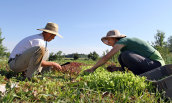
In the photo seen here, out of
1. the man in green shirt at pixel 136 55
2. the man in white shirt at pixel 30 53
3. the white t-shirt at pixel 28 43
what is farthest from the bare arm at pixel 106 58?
the white t-shirt at pixel 28 43

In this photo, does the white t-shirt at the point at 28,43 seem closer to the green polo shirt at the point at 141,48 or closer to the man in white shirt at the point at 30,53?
the man in white shirt at the point at 30,53

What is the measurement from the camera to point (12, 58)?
395cm

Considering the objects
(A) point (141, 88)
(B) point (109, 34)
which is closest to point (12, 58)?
(B) point (109, 34)

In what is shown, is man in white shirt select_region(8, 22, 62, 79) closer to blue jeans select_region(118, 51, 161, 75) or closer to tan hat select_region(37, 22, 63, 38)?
tan hat select_region(37, 22, 63, 38)

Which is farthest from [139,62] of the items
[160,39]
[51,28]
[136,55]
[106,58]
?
[160,39]

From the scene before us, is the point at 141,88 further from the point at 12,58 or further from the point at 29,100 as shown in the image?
the point at 12,58

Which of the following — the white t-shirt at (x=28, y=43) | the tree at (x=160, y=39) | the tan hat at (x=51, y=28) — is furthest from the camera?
the tree at (x=160, y=39)

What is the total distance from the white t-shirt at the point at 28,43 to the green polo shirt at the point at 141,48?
6.19 ft

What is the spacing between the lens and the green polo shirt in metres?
3.77

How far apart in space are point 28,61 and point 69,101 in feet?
7.64

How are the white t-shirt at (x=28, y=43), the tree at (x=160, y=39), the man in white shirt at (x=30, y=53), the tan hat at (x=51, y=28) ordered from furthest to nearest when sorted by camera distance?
the tree at (x=160, y=39), the tan hat at (x=51, y=28), the white t-shirt at (x=28, y=43), the man in white shirt at (x=30, y=53)

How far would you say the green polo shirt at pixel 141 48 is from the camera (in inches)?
148

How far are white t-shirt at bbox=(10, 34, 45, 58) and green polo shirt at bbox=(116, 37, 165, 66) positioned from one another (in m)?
1.89

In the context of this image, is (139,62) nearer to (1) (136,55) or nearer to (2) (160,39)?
(1) (136,55)
